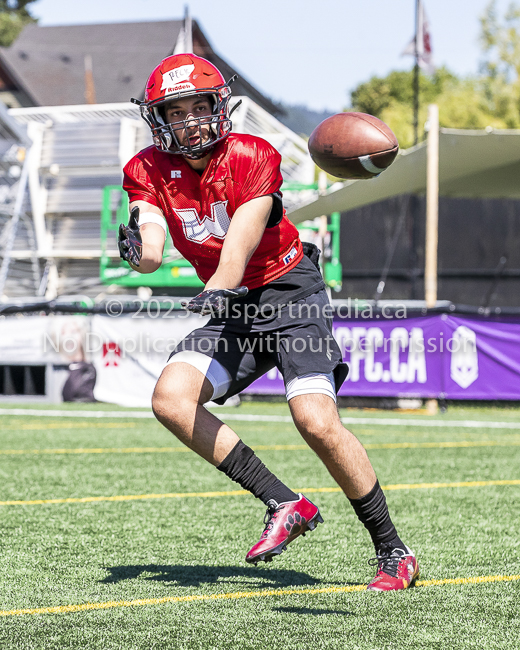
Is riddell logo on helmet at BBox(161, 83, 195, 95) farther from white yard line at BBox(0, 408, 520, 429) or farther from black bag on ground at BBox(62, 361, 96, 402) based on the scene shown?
black bag on ground at BBox(62, 361, 96, 402)

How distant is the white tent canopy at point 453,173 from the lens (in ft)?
37.1

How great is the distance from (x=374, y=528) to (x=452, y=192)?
1193 centimetres

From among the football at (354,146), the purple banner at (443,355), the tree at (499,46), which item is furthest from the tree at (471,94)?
the football at (354,146)

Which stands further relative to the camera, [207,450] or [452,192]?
[452,192]

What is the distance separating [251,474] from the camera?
3.20 metres

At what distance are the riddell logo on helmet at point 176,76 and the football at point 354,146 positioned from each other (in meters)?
0.77

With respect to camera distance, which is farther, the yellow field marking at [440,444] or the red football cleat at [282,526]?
the yellow field marking at [440,444]

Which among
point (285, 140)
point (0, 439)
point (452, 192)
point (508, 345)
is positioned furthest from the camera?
point (285, 140)

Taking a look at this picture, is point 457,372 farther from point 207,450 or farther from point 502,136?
point 207,450

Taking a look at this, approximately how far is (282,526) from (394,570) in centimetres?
52

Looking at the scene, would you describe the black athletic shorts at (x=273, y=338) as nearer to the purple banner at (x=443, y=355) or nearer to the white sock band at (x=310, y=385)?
the white sock band at (x=310, y=385)

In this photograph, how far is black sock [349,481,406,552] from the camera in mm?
3250

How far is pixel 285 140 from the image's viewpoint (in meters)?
19.9

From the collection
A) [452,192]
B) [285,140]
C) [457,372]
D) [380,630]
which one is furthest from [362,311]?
[285,140]
